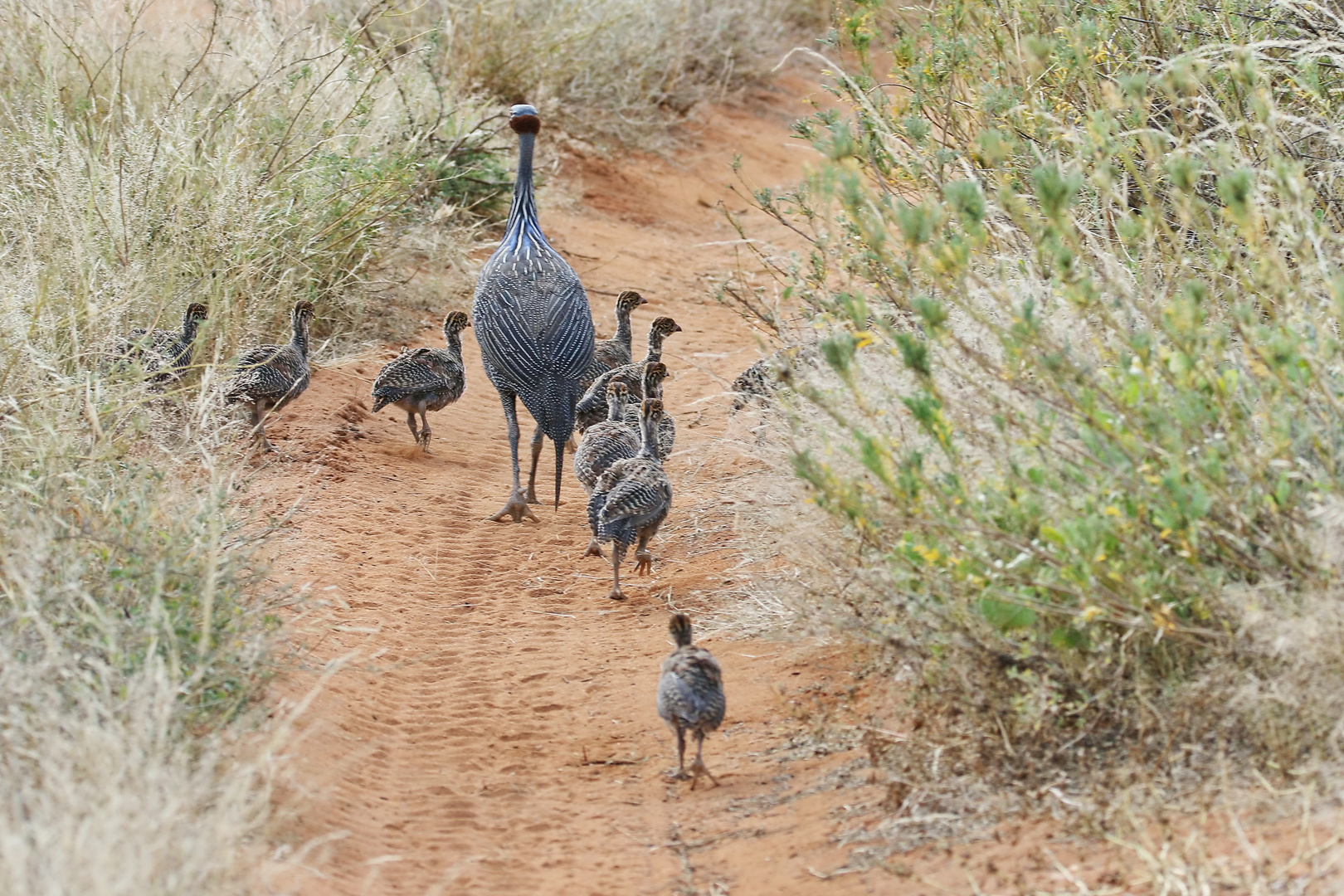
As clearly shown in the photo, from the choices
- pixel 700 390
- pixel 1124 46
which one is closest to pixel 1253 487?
pixel 1124 46

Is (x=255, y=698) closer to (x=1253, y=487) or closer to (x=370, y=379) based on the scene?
(x=1253, y=487)

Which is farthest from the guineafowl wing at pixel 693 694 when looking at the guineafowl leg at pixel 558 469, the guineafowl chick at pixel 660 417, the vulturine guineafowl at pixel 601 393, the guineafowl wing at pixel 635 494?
the vulturine guineafowl at pixel 601 393

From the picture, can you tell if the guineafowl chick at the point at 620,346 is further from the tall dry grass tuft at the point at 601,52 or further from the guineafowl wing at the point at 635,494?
the tall dry grass tuft at the point at 601,52

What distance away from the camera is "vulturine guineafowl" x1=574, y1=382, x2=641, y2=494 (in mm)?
7941

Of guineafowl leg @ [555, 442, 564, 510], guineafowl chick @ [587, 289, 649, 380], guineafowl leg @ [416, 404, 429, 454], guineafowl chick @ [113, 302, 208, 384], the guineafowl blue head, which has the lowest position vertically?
guineafowl leg @ [416, 404, 429, 454]

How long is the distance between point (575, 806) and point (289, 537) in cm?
250

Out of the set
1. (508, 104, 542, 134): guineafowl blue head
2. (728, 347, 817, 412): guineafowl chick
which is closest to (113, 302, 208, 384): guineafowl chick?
→ (508, 104, 542, 134): guineafowl blue head

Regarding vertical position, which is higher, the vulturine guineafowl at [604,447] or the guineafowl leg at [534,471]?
the vulturine guineafowl at [604,447]

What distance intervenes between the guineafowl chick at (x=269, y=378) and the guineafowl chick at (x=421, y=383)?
49 centimetres

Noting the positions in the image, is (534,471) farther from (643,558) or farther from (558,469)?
(643,558)

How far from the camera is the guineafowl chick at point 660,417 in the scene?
8.20 m

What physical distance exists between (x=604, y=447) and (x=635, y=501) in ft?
3.44

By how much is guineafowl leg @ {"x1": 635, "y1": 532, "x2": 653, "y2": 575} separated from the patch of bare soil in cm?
7

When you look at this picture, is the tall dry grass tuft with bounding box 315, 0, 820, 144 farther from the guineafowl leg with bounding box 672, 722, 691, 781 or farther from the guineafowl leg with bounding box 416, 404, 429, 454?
the guineafowl leg with bounding box 672, 722, 691, 781
